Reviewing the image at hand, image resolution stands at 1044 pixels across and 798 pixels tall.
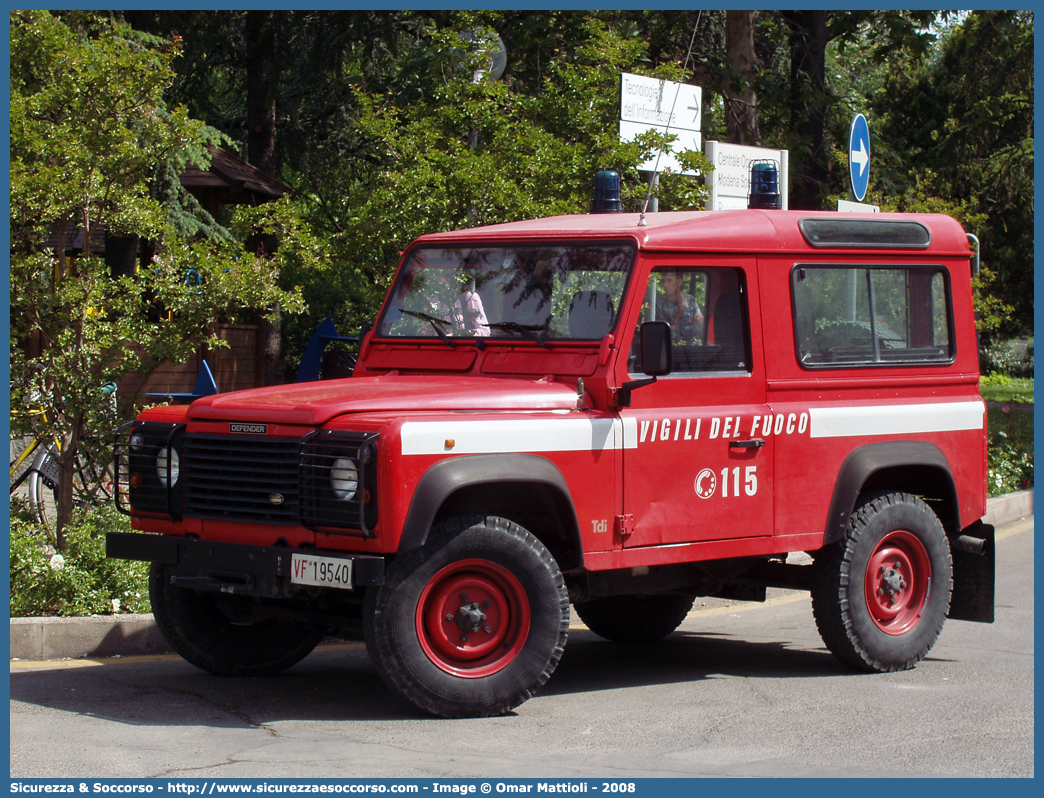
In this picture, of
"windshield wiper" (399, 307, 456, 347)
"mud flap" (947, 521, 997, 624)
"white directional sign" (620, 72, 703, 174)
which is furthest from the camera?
"white directional sign" (620, 72, 703, 174)

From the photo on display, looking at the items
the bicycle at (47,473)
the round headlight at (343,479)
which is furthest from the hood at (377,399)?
the bicycle at (47,473)

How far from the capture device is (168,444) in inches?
256

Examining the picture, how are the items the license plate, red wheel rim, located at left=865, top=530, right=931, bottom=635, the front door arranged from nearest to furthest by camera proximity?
the license plate
the front door
red wheel rim, located at left=865, top=530, right=931, bottom=635

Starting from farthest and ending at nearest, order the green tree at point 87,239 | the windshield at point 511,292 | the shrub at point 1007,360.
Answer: the shrub at point 1007,360 → the green tree at point 87,239 → the windshield at point 511,292

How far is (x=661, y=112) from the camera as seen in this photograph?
11008 millimetres

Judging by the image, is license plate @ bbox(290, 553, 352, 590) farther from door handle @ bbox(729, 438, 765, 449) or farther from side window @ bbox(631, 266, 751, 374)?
door handle @ bbox(729, 438, 765, 449)

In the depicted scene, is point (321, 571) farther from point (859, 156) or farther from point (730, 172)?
point (859, 156)

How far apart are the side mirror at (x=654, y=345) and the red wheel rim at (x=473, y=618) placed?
4.00ft

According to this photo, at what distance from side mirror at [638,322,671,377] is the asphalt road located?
1.67m

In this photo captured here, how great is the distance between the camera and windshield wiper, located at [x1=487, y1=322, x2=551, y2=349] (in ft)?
22.7

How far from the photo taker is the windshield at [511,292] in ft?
22.4

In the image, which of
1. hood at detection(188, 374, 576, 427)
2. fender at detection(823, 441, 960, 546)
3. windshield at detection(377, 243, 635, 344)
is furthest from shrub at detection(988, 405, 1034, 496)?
hood at detection(188, 374, 576, 427)

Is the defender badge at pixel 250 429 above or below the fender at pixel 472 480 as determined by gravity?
above

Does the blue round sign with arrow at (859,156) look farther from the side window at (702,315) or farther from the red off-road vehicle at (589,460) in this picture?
the side window at (702,315)
